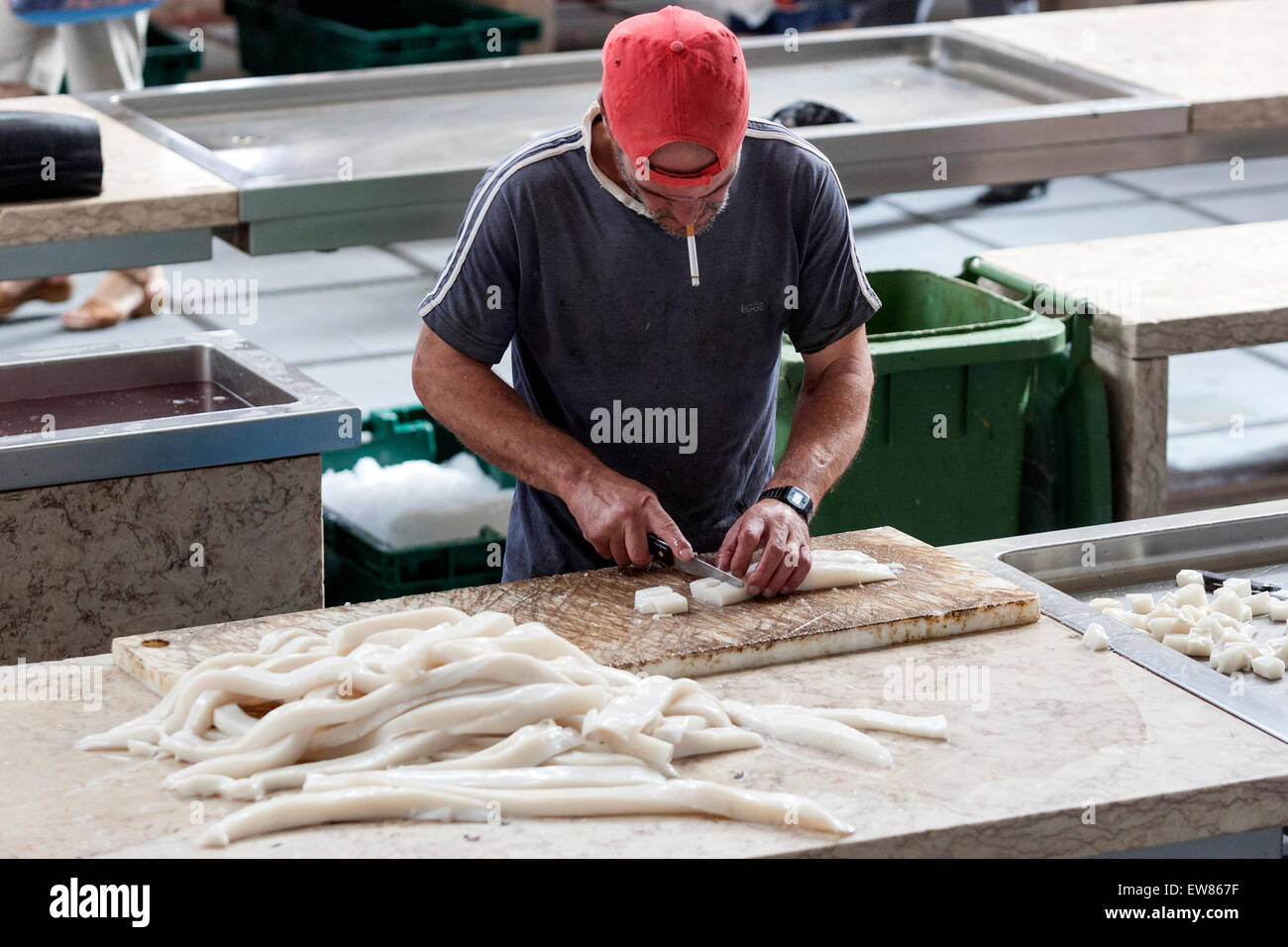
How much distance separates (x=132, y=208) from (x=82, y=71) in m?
3.02

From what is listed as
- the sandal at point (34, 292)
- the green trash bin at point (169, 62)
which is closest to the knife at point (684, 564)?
the sandal at point (34, 292)

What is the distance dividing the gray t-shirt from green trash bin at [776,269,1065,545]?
0.85 meters

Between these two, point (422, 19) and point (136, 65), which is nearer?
point (136, 65)

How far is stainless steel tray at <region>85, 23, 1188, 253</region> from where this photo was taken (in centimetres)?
403

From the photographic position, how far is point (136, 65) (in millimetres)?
6789

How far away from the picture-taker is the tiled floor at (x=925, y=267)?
629cm

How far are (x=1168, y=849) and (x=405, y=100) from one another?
362cm

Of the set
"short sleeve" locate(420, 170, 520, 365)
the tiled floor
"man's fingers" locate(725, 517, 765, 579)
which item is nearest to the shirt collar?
"short sleeve" locate(420, 170, 520, 365)

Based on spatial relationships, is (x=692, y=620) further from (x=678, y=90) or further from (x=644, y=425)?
(x=678, y=90)

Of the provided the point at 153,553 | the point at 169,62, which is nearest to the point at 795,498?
the point at 153,553

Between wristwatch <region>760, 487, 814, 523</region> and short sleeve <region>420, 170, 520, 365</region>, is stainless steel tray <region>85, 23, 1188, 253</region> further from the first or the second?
wristwatch <region>760, 487, 814, 523</region>
